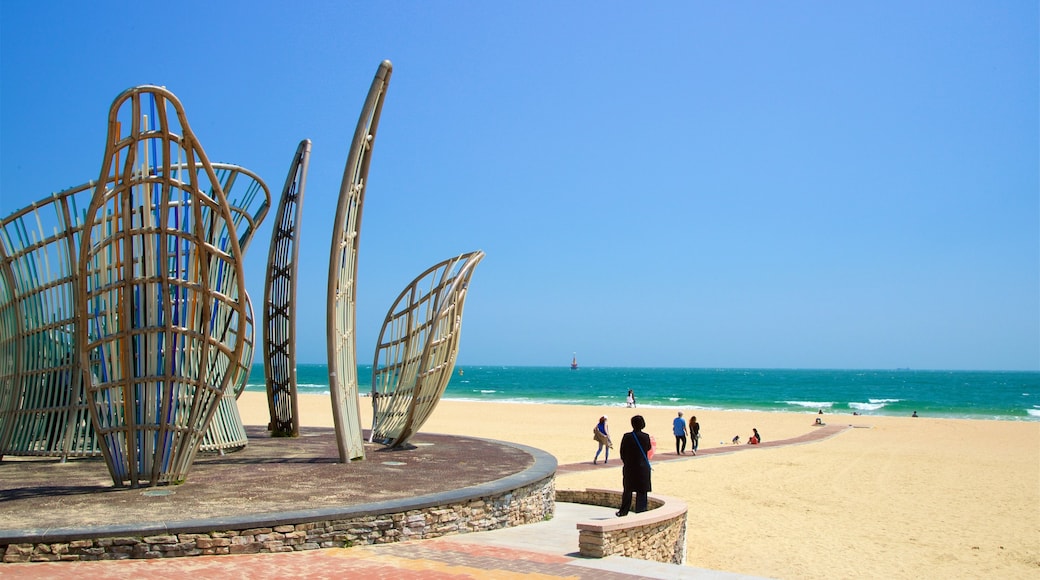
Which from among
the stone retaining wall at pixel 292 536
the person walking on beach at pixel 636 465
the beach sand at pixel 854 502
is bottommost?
the beach sand at pixel 854 502

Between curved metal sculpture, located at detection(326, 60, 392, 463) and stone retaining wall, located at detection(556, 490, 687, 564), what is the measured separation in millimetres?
4958

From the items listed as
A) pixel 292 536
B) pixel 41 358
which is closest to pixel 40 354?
pixel 41 358

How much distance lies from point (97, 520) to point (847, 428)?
33904 mm

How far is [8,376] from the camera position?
46.6 feet

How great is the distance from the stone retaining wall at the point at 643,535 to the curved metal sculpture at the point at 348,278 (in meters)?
4.96

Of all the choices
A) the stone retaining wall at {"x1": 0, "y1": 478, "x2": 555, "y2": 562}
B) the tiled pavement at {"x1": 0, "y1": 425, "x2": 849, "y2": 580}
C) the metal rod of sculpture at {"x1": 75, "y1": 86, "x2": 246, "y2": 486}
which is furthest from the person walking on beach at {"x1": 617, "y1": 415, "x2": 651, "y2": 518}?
the metal rod of sculpture at {"x1": 75, "y1": 86, "x2": 246, "y2": 486}

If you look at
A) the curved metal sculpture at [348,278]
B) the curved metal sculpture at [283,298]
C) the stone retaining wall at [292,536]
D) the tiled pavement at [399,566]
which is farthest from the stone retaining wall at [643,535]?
the curved metal sculpture at [283,298]

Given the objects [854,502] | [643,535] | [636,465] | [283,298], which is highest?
[283,298]

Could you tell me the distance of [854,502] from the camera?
51.5 feet

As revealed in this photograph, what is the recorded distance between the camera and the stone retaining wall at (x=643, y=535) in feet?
25.4

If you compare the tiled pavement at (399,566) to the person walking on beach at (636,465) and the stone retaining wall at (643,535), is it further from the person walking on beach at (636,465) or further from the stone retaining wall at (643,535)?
the person walking on beach at (636,465)

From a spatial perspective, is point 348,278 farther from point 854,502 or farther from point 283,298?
point 854,502

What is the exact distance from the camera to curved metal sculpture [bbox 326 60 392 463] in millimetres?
12594

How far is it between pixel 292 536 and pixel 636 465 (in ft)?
12.9
